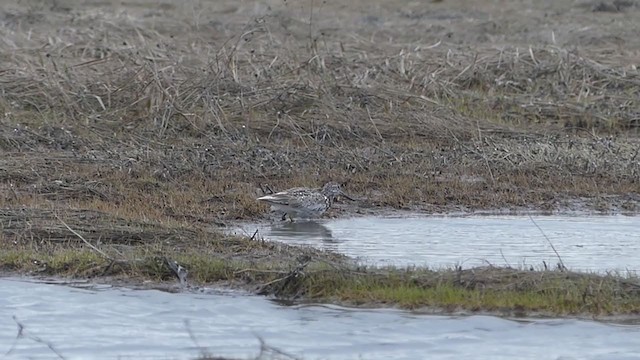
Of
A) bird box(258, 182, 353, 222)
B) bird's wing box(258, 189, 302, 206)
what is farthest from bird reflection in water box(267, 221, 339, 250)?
bird's wing box(258, 189, 302, 206)

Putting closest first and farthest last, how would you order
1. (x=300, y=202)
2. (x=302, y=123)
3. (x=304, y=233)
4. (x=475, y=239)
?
(x=475, y=239) → (x=304, y=233) → (x=300, y=202) → (x=302, y=123)

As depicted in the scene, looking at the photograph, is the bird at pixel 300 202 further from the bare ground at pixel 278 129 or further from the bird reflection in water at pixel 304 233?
the bare ground at pixel 278 129

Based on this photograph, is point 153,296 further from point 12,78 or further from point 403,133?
point 12,78

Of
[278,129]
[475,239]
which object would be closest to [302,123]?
[278,129]

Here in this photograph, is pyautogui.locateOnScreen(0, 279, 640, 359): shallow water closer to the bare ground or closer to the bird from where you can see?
the bare ground

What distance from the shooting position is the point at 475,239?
39.7ft

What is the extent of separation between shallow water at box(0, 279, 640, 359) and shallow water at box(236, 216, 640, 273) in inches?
64.6

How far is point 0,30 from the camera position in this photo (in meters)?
21.6

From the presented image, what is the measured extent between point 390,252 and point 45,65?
29.1 feet

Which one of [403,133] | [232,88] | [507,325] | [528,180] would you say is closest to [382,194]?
[528,180]

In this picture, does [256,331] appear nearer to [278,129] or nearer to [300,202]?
[300,202]

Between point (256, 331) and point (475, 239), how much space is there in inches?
150

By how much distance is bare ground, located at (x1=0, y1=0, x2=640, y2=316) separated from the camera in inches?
529

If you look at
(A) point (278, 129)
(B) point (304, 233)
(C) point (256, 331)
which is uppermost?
(A) point (278, 129)
